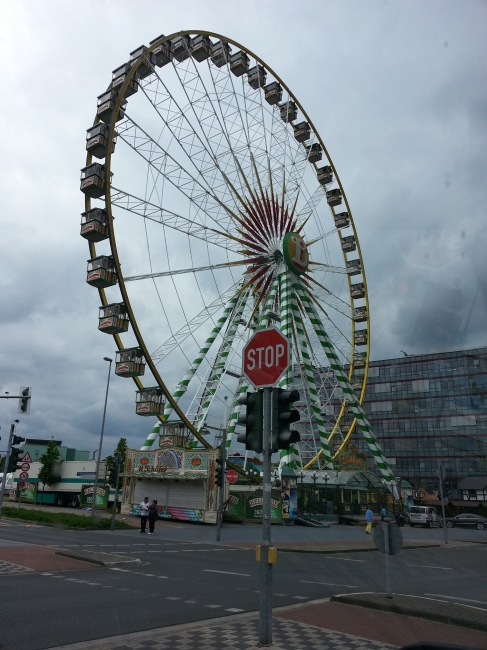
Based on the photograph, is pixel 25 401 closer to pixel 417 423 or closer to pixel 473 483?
Result: pixel 473 483

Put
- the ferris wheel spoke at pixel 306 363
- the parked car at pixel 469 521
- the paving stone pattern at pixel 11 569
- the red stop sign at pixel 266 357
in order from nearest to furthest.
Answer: the red stop sign at pixel 266 357 → the paving stone pattern at pixel 11 569 → the ferris wheel spoke at pixel 306 363 → the parked car at pixel 469 521

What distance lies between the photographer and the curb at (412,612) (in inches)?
277

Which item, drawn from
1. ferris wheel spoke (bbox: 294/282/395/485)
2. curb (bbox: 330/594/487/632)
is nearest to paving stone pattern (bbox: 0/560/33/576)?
curb (bbox: 330/594/487/632)

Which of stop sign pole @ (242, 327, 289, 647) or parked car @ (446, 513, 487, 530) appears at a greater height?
stop sign pole @ (242, 327, 289, 647)

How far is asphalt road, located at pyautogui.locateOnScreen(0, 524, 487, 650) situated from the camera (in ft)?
23.1

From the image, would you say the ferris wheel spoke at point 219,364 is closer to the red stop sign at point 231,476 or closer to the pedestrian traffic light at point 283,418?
the red stop sign at point 231,476

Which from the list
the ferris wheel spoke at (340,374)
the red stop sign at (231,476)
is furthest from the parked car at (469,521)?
the red stop sign at (231,476)

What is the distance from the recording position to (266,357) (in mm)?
7328

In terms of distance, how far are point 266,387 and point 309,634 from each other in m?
2.94

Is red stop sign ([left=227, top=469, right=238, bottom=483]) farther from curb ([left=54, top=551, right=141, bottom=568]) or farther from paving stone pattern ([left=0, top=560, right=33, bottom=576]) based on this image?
paving stone pattern ([left=0, top=560, right=33, bottom=576])

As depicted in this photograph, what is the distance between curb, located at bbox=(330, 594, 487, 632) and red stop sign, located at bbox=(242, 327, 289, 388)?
12.2 feet

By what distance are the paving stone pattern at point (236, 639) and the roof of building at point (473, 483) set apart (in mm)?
51592

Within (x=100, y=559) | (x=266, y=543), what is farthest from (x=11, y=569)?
(x=266, y=543)

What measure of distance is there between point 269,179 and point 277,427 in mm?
25626
